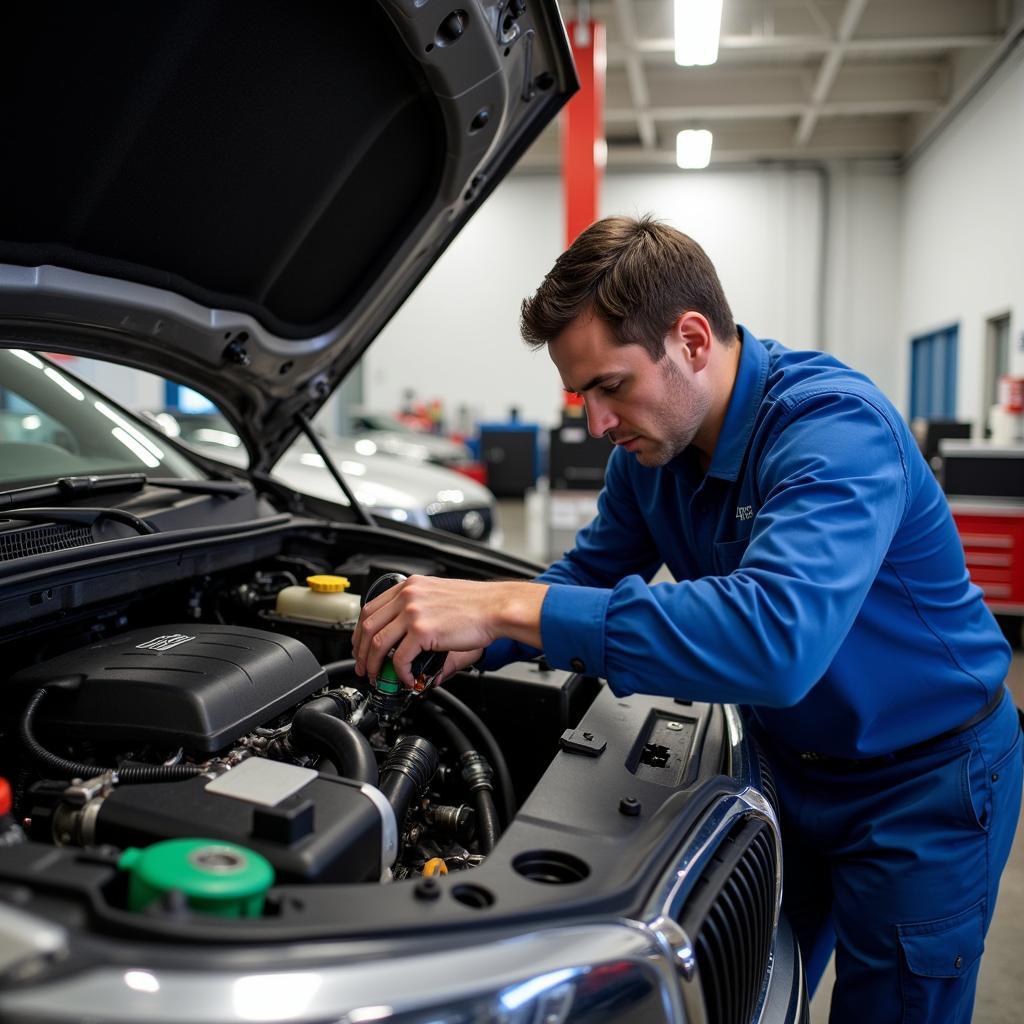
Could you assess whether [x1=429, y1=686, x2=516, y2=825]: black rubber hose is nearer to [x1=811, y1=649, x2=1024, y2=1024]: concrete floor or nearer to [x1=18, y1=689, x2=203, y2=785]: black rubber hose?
[x1=18, y1=689, x2=203, y2=785]: black rubber hose

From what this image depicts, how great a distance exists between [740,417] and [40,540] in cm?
103

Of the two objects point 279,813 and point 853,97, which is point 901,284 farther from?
point 279,813

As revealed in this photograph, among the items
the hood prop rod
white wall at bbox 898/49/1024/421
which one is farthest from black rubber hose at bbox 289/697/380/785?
white wall at bbox 898/49/1024/421

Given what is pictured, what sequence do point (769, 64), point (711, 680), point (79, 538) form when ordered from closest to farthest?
point (711, 680)
point (79, 538)
point (769, 64)

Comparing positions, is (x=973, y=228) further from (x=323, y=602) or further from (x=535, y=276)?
(x=323, y=602)

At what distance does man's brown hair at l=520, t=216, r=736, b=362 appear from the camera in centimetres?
117

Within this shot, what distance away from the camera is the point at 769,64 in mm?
9680

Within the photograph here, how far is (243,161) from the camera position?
54.2 inches

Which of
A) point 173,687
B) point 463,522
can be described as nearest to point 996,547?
point 463,522

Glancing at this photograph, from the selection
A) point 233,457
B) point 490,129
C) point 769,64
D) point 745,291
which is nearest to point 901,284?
point 745,291

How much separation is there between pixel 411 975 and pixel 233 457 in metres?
3.97

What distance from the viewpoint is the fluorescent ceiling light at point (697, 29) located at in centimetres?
575

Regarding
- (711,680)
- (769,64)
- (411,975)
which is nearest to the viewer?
(411,975)

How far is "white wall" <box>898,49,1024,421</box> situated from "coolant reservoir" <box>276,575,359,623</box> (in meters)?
7.43
